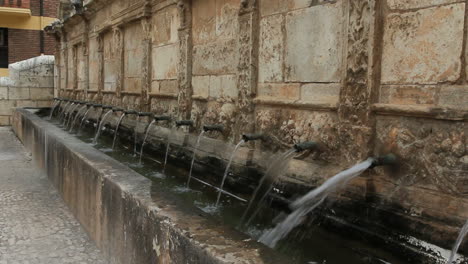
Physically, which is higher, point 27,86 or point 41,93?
point 27,86

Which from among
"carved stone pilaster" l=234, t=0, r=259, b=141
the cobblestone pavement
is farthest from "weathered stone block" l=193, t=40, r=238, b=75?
the cobblestone pavement

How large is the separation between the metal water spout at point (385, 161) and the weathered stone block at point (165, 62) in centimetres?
392

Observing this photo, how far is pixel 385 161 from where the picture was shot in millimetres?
2893

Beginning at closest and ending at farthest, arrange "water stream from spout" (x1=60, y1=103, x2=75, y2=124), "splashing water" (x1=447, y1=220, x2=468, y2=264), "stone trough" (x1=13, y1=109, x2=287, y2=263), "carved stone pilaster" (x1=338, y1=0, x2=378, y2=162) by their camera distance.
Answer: "stone trough" (x1=13, y1=109, x2=287, y2=263)
"splashing water" (x1=447, y1=220, x2=468, y2=264)
"carved stone pilaster" (x1=338, y1=0, x2=378, y2=162)
"water stream from spout" (x1=60, y1=103, x2=75, y2=124)

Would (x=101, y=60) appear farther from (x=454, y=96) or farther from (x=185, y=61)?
(x=454, y=96)

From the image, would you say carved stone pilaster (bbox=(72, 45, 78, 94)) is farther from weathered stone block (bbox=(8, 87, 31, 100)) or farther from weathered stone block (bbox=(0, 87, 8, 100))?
weathered stone block (bbox=(0, 87, 8, 100))

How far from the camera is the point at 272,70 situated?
4.12 meters

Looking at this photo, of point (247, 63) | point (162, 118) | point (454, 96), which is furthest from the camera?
point (162, 118)

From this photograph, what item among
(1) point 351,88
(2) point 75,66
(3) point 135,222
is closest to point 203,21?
(1) point 351,88

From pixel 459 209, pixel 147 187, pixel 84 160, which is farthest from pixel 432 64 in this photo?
pixel 84 160

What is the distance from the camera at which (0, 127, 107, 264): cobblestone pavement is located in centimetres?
368

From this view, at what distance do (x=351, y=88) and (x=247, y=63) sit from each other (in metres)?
1.48

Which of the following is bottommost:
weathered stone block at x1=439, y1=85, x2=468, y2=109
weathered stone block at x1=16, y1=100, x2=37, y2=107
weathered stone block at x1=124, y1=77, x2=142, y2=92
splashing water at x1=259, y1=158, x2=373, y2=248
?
splashing water at x1=259, y1=158, x2=373, y2=248

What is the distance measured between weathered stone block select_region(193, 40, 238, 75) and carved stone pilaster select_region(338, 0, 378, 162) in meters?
1.71
